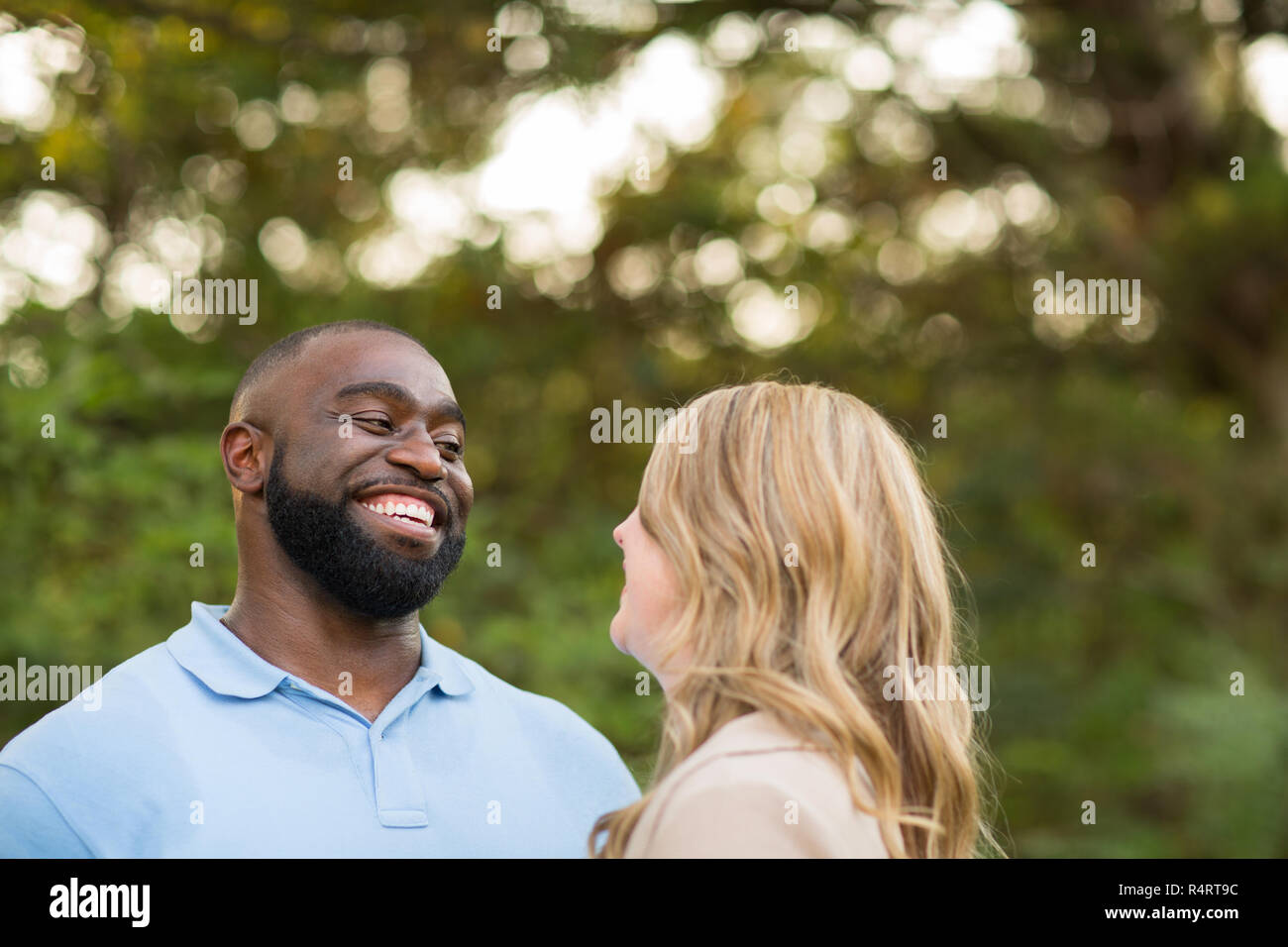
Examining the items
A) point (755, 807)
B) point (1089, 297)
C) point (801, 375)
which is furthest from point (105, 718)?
point (1089, 297)

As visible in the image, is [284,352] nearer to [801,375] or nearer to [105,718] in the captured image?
[105,718]

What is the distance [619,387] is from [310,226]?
6.19ft

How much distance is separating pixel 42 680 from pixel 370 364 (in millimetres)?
3122

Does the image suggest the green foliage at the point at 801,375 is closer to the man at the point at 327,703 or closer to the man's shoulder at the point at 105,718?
the man at the point at 327,703

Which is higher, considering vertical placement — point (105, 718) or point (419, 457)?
point (419, 457)

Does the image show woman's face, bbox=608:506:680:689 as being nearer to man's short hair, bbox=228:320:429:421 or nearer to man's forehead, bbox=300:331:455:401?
man's forehead, bbox=300:331:455:401

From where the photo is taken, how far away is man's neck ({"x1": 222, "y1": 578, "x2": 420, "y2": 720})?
2.53 metres

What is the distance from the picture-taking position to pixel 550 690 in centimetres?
590

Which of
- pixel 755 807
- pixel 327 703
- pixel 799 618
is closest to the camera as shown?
pixel 755 807

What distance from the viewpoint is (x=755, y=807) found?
184cm

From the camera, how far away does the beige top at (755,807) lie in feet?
6.01

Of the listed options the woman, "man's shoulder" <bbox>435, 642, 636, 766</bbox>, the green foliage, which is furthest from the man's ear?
the green foliage

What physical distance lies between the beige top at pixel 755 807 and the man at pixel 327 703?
0.60m
